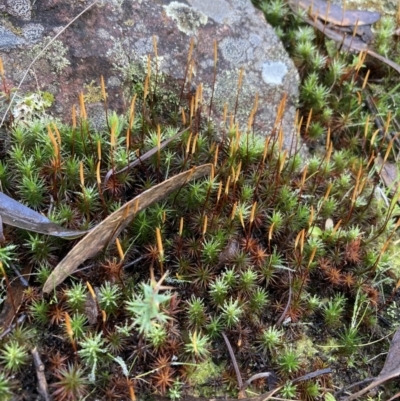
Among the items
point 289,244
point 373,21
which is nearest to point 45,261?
point 289,244

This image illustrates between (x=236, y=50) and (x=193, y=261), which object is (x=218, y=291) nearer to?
(x=193, y=261)

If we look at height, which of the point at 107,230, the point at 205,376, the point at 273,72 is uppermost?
the point at 273,72

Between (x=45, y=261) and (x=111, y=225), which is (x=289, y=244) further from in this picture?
(x=45, y=261)

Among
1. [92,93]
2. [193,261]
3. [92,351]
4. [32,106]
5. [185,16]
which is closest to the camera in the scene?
[92,351]

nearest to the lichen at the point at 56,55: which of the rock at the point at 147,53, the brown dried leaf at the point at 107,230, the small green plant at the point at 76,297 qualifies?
the rock at the point at 147,53

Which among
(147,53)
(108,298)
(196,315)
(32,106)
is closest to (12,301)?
(108,298)

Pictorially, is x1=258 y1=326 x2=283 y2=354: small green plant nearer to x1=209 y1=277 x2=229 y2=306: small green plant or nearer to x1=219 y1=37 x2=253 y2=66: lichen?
x1=209 y1=277 x2=229 y2=306: small green plant

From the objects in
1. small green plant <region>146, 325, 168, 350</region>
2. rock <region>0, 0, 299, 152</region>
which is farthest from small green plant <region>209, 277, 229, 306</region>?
rock <region>0, 0, 299, 152</region>
